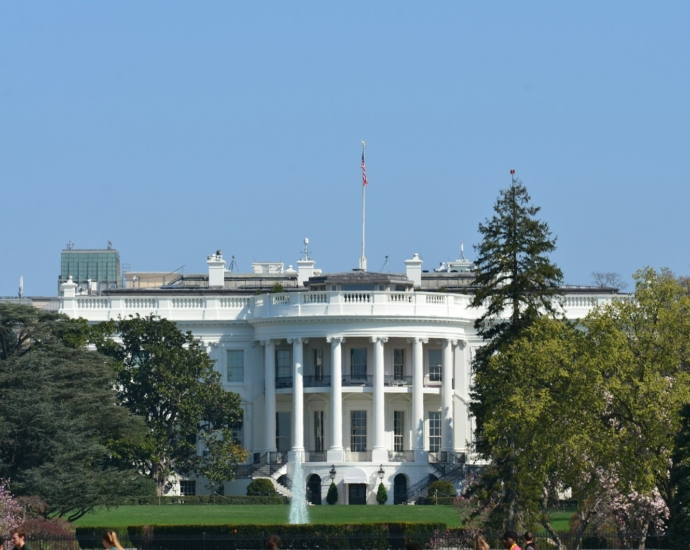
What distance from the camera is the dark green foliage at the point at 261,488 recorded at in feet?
339

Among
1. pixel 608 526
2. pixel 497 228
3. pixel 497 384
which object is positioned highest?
pixel 497 228

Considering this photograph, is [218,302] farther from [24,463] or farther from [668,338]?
[668,338]

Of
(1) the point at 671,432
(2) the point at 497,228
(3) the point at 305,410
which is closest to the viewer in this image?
(1) the point at 671,432

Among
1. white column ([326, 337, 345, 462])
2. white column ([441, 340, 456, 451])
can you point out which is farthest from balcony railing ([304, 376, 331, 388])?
white column ([441, 340, 456, 451])

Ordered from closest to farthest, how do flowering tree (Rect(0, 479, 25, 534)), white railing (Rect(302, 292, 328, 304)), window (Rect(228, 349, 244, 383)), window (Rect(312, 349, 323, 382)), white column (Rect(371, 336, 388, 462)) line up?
flowering tree (Rect(0, 479, 25, 534)) < white column (Rect(371, 336, 388, 462)) < white railing (Rect(302, 292, 328, 304)) < window (Rect(312, 349, 323, 382)) < window (Rect(228, 349, 244, 383))

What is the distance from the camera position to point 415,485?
107188 mm

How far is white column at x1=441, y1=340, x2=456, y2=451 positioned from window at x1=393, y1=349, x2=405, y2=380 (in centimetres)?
248

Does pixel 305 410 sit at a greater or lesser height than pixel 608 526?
greater

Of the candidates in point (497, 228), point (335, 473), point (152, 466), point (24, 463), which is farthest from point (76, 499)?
point (335, 473)

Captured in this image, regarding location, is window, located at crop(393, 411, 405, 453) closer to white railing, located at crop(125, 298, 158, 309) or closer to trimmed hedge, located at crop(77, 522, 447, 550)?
white railing, located at crop(125, 298, 158, 309)

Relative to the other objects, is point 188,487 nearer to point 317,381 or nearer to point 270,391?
point 270,391

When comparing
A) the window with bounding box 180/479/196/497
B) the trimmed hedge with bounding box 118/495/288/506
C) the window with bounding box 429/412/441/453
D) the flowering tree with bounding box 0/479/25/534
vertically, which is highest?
the window with bounding box 429/412/441/453

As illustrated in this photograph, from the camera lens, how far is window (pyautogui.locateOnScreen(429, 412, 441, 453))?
112000mm

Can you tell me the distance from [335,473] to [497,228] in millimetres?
28424
